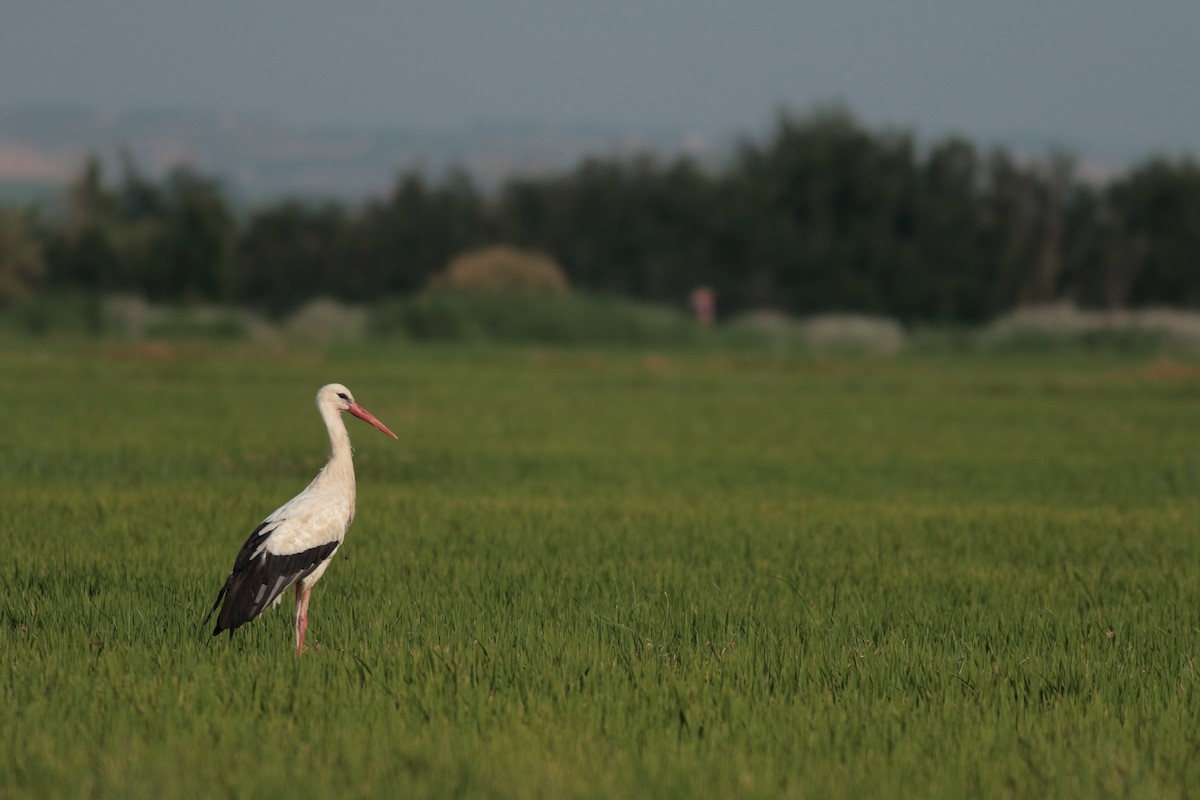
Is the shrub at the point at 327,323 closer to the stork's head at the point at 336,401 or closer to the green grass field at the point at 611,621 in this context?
the green grass field at the point at 611,621

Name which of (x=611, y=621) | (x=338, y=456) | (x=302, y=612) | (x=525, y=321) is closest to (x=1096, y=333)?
(x=525, y=321)

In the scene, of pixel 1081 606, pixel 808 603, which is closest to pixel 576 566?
pixel 808 603

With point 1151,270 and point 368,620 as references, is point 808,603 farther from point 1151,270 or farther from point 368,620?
point 1151,270

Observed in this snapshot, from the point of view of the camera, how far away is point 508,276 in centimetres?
4941

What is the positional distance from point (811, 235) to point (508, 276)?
810 inches

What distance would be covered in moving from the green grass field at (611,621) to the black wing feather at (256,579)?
268mm

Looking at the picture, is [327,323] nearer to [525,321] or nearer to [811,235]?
[525,321]

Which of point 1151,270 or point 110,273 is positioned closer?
point 110,273

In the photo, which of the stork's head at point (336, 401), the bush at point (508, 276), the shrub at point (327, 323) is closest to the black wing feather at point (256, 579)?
the stork's head at point (336, 401)

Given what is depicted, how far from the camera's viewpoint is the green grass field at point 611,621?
509cm

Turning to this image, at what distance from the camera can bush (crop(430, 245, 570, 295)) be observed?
162 ft

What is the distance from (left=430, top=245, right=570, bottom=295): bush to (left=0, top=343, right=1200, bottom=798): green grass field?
3101 cm

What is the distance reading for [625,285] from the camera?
224ft

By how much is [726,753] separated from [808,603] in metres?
2.91
